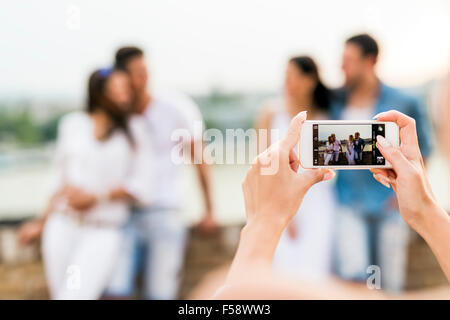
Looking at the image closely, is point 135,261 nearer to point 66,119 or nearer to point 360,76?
point 66,119

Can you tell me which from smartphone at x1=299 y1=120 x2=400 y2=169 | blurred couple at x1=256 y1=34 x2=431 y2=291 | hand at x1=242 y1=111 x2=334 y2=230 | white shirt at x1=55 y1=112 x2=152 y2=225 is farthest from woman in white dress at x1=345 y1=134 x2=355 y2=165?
white shirt at x1=55 y1=112 x2=152 y2=225

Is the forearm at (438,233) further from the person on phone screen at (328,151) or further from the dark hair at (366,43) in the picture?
the dark hair at (366,43)

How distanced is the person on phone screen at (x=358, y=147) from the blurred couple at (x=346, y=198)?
0.82 meters

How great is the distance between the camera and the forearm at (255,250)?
432 mm

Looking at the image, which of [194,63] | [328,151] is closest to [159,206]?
[194,63]

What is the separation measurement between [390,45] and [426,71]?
0.18 meters

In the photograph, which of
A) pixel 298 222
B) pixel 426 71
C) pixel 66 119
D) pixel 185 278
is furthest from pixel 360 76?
pixel 66 119

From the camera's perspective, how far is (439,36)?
1.58 metres

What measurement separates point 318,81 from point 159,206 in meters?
0.76

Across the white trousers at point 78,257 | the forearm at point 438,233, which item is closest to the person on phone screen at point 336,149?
the forearm at point 438,233

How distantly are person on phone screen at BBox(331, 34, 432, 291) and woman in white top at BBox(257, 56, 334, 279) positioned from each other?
0.05 m

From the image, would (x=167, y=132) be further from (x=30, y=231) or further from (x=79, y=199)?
(x=30, y=231)

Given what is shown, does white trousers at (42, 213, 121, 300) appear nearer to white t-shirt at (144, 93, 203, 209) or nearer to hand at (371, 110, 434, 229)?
white t-shirt at (144, 93, 203, 209)

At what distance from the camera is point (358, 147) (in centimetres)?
71
